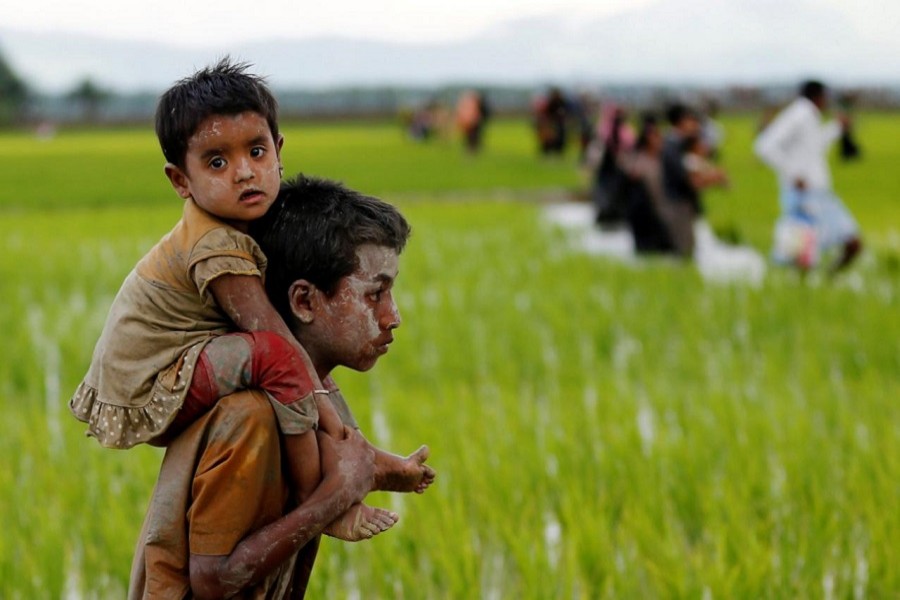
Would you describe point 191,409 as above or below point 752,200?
above

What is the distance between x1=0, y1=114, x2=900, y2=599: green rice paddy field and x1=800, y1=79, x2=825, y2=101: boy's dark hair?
987 millimetres

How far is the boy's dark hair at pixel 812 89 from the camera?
6648 millimetres

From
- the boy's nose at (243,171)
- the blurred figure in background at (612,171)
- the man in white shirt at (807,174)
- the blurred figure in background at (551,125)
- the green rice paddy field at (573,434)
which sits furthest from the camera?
the blurred figure in background at (551,125)

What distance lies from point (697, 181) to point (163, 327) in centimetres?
677

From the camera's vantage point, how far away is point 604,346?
17.9ft

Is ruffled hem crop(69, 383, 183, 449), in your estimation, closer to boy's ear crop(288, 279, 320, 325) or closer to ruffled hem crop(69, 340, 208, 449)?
ruffled hem crop(69, 340, 208, 449)

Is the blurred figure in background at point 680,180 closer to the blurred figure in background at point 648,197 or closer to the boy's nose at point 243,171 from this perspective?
the blurred figure in background at point 648,197

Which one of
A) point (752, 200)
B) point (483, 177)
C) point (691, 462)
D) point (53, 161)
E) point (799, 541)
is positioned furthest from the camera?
point (53, 161)

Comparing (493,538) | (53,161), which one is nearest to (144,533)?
(493,538)

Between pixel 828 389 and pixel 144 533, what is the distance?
3313 millimetres

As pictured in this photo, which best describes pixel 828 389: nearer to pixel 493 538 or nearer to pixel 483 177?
pixel 493 538

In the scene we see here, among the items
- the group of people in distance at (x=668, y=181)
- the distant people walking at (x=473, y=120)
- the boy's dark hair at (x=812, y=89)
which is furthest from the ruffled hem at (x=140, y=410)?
the distant people walking at (x=473, y=120)

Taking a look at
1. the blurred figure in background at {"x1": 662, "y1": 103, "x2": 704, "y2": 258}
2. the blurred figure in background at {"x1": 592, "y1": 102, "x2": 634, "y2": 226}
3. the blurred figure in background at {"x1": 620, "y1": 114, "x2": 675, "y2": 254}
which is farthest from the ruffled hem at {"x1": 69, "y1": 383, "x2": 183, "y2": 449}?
the blurred figure in background at {"x1": 592, "y1": 102, "x2": 634, "y2": 226}

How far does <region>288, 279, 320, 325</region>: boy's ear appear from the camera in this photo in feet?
4.61
